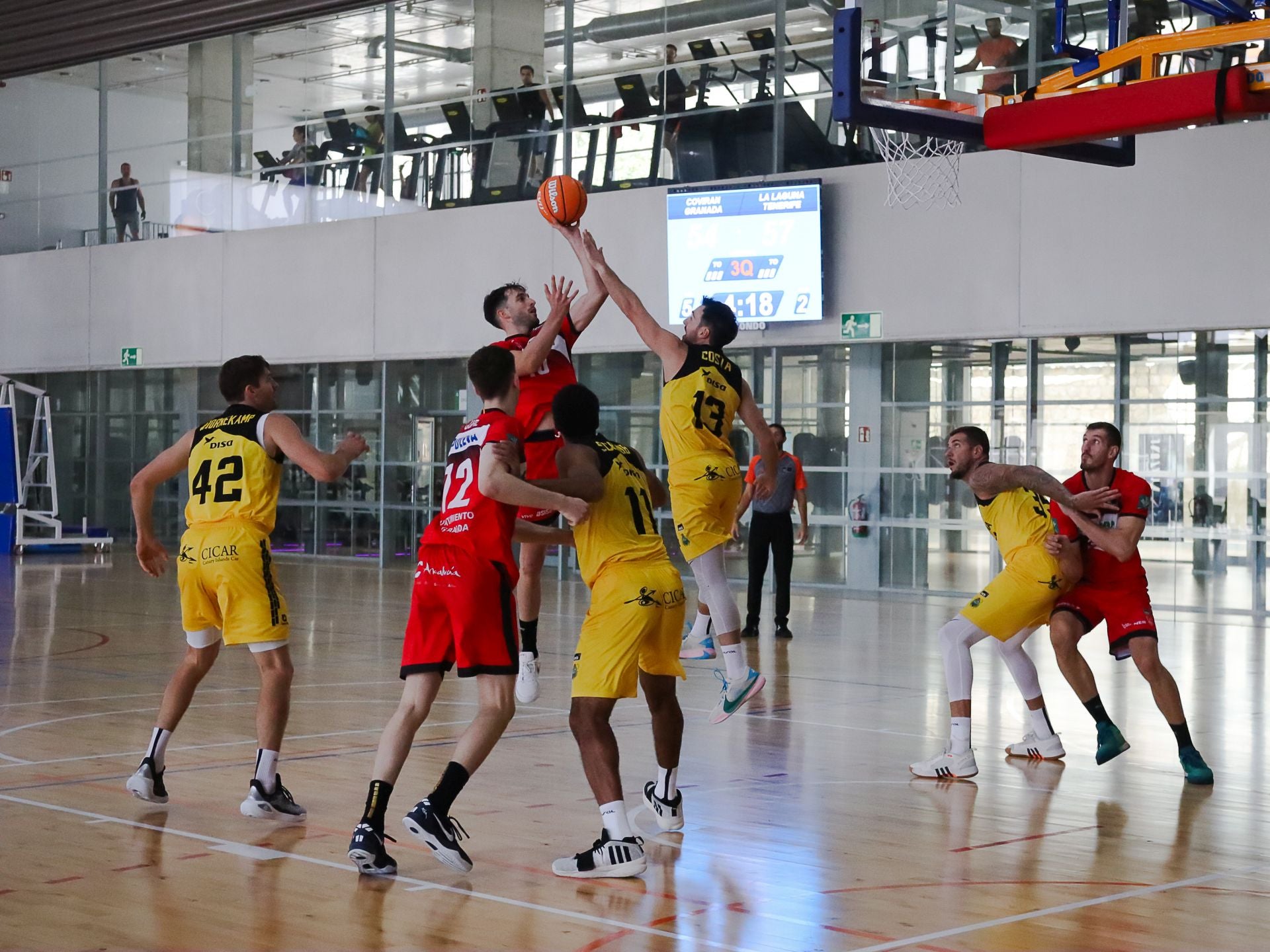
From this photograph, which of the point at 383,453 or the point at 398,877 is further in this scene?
the point at 383,453

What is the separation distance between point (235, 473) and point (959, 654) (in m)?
3.40

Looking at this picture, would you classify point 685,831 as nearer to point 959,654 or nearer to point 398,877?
point 398,877

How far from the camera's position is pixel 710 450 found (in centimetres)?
774

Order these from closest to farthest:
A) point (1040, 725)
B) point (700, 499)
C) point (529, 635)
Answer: point (1040, 725) < point (700, 499) < point (529, 635)

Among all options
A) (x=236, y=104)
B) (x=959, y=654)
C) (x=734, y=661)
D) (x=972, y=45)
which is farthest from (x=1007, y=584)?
(x=236, y=104)

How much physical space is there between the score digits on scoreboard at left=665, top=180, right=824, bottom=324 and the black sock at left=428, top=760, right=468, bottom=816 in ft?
42.5

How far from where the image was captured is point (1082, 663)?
7.46 metres

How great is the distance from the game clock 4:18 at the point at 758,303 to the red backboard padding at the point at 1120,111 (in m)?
8.53

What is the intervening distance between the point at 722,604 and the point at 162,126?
22.1m

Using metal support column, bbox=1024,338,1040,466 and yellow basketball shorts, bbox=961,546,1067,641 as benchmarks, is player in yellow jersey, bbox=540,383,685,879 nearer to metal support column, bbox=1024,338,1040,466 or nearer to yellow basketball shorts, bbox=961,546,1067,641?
yellow basketball shorts, bbox=961,546,1067,641

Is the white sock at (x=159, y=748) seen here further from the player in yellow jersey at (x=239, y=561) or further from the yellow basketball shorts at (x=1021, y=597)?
the yellow basketball shorts at (x=1021, y=597)

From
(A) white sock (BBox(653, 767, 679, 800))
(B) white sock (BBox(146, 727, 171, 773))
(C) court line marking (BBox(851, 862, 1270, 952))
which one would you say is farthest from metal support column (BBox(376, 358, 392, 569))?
(C) court line marking (BBox(851, 862, 1270, 952))

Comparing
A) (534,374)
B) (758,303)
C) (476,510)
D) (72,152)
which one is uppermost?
(72,152)

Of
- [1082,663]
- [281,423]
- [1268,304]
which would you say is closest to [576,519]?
[281,423]
